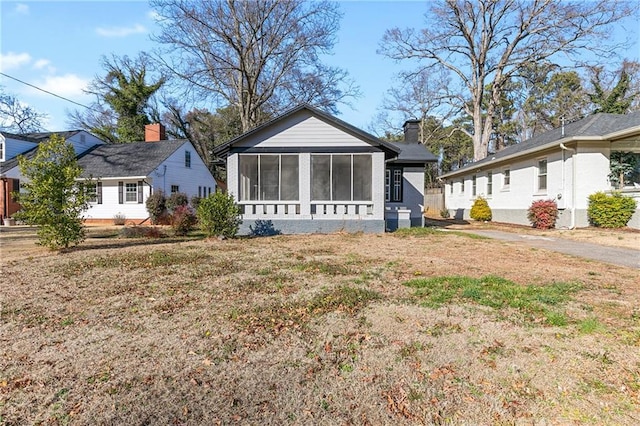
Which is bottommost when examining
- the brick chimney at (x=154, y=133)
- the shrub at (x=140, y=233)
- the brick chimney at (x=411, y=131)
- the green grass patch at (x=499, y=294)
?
the green grass patch at (x=499, y=294)

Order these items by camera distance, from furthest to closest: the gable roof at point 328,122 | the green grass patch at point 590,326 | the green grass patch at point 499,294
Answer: the gable roof at point 328,122
the green grass patch at point 499,294
the green grass patch at point 590,326

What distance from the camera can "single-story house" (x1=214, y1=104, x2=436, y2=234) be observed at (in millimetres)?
13469

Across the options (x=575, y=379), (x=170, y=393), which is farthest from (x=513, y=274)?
(x=170, y=393)

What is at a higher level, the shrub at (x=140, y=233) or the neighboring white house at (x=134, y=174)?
the neighboring white house at (x=134, y=174)

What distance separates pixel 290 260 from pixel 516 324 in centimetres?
506

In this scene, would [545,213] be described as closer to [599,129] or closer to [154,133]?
[599,129]

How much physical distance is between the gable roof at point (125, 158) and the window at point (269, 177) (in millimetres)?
10125

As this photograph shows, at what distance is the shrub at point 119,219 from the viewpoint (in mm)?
20756

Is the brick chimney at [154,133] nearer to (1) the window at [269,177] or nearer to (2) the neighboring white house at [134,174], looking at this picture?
(2) the neighboring white house at [134,174]

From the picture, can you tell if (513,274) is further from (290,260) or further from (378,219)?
(378,219)

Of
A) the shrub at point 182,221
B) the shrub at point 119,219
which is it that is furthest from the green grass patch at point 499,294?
the shrub at point 119,219

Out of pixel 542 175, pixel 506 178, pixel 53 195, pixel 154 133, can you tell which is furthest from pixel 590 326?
pixel 154 133

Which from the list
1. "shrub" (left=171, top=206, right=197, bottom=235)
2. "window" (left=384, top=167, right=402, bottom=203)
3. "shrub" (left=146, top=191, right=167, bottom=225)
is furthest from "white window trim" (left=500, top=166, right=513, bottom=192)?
"shrub" (left=146, top=191, right=167, bottom=225)

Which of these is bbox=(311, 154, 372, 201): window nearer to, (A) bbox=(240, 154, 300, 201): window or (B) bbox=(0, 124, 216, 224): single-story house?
(A) bbox=(240, 154, 300, 201): window
